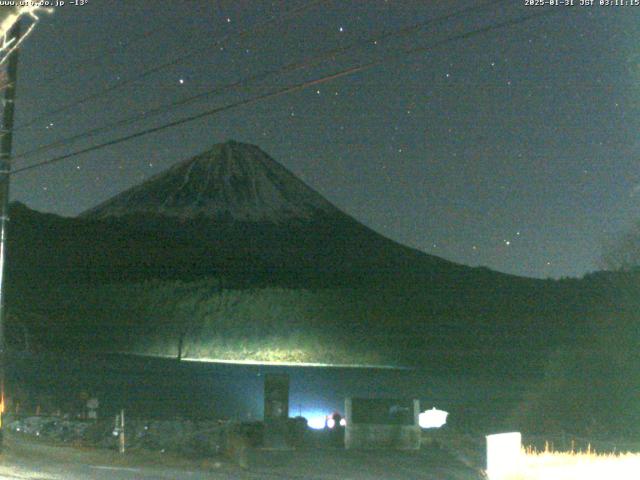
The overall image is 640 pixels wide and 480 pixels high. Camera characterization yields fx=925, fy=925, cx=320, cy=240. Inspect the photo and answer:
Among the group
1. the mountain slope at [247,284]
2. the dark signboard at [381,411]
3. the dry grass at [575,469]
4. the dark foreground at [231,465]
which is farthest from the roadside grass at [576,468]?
the mountain slope at [247,284]

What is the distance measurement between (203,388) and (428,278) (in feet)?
279

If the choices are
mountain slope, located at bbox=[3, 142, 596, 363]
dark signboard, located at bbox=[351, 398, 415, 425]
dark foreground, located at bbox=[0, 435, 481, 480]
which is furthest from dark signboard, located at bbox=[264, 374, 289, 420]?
mountain slope, located at bbox=[3, 142, 596, 363]

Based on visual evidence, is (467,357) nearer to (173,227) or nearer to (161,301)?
(161,301)

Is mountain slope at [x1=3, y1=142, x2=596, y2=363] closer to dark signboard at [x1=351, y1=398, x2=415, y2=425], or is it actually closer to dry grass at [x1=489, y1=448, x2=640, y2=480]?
dark signboard at [x1=351, y1=398, x2=415, y2=425]

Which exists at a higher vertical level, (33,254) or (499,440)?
(33,254)

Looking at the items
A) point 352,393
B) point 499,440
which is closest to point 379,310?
point 352,393

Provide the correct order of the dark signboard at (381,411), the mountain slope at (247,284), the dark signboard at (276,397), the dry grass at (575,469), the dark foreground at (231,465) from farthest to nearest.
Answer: the mountain slope at (247,284), the dark signboard at (381,411), the dark signboard at (276,397), the dark foreground at (231,465), the dry grass at (575,469)

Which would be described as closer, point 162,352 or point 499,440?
point 499,440

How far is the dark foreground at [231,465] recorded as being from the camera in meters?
14.8

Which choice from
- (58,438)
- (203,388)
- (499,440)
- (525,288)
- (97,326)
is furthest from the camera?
(525,288)

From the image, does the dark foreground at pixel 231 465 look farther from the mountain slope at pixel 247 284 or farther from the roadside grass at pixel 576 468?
the mountain slope at pixel 247 284

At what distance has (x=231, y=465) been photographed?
16.7 metres

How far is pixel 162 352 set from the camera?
85250 millimetres

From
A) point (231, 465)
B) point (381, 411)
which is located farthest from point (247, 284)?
point (231, 465)
